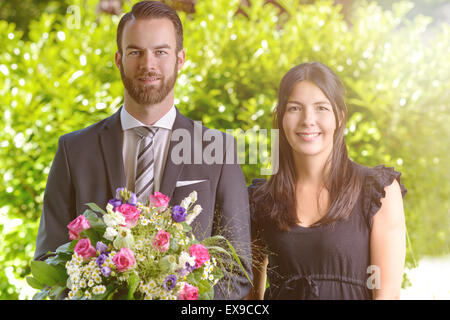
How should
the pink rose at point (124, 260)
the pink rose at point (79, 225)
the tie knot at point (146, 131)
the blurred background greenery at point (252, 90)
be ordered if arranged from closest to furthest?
the pink rose at point (124, 260), the pink rose at point (79, 225), the tie knot at point (146, 131), the blurred background greenery at point (252, 90)

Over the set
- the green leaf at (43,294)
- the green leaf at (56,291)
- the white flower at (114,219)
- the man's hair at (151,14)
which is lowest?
the green leaf at (43,294)

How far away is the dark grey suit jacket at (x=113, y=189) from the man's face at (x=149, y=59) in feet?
0.69

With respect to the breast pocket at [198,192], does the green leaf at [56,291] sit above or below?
below

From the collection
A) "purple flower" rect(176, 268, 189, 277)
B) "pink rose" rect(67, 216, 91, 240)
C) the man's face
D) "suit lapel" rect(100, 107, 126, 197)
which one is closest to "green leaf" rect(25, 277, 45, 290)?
"pink rose" rect(67, 216, 91, 240)

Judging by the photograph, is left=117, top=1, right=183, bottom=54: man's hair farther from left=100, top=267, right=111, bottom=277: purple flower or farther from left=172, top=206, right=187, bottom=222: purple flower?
left=100, top=267, right=111, bottom=277: purple flower

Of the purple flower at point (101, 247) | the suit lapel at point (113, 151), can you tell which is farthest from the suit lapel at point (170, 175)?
the purple flower at point (101, 247)

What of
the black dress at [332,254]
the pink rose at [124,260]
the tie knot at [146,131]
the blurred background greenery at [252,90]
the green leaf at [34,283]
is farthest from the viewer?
the blurred background greenery at [252,90]

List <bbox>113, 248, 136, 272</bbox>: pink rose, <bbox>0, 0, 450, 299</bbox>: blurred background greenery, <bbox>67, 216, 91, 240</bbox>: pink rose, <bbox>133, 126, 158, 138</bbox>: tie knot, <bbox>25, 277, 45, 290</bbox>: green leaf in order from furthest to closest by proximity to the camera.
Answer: <bbox>0, 0, 450, 299</bbox>: blurred background greenery, <bbox>133, 126, 158, 138</bbox>: tie knot, <bbox>25, 277, 45, 290</bbox>: green leaf, <bbox>67, 216, 91, 240</bbox>: pink rose, <bbox>113, 248, 136, 272</bbox>: pink rose

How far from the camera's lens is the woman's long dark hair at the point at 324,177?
7.47 feet

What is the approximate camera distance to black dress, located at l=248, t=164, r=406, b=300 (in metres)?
2.21

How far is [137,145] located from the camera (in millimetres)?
2334

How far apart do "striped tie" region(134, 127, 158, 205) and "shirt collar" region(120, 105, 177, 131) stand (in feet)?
0.08

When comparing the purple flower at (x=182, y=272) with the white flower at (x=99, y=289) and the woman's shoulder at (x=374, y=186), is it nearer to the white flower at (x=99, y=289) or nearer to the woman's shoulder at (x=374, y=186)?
the white flower at (x=99, y=289)

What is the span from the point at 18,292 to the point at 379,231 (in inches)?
88.4
